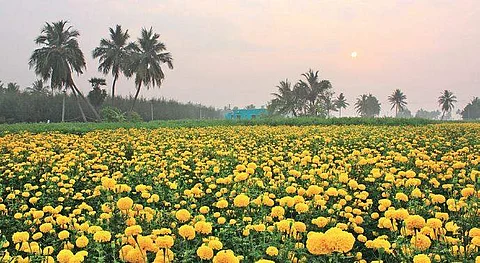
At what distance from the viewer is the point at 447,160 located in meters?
4.70

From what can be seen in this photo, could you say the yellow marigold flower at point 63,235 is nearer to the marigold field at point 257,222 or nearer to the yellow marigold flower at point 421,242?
the marigold field at point 257,222

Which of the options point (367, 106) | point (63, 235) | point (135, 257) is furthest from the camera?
point (367, 106)

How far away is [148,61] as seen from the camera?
3762 centimetres

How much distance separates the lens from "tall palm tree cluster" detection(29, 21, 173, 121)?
32062 millimetres

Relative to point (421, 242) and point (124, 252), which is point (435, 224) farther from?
point (124, 252)

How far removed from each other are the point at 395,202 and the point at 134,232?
2.26 meters

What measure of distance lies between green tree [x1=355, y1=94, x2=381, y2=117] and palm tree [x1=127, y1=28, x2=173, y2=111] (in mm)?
64535

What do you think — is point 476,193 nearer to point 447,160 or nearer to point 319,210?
point 319,210

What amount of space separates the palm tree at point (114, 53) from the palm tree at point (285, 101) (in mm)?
19522

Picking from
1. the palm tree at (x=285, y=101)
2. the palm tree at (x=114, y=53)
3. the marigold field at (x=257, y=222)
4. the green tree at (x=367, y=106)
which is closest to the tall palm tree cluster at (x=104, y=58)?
the palm tree at (x=114, y=53)

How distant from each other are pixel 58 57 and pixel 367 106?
7691cm

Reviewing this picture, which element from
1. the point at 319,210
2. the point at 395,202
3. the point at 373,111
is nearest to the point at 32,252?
the point at 319,210

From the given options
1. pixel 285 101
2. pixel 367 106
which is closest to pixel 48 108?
pixel 285 101

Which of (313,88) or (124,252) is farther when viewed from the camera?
(313,88)
